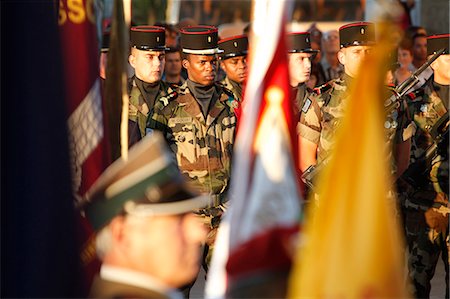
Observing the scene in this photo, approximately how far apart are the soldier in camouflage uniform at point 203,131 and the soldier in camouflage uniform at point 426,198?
1.65 meters

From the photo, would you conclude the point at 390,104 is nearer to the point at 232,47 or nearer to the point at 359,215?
the point at 232,47

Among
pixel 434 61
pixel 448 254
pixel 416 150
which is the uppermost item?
pixel 434 61

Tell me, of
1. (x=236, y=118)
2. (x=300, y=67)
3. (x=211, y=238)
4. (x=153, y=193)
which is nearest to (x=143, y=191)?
(x=153, y=193)

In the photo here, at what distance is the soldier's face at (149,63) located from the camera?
1021cm

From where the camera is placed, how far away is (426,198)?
9.88 meters

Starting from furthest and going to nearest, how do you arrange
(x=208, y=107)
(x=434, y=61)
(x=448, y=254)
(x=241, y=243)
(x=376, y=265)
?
(x=434, y=61), (x=448, y=254), (x=208, y=107), (x=241, y=243), (x=376, y=265)

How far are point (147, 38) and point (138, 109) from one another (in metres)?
0.60

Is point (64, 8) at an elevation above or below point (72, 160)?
above

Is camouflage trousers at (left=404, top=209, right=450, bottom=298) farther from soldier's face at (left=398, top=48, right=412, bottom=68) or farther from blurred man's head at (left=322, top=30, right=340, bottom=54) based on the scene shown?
blurred man's head at (left=322, top=30, right=340, bottom=54)

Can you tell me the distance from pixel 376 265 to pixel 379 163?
0.91 ft

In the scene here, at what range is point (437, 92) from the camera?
10.2 m

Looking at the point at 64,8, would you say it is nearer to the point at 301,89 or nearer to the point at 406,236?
the point at 406,236

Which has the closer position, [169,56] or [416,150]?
[416,150]

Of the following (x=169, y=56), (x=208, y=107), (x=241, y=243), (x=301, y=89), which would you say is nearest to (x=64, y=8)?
(x=241, y=243)
